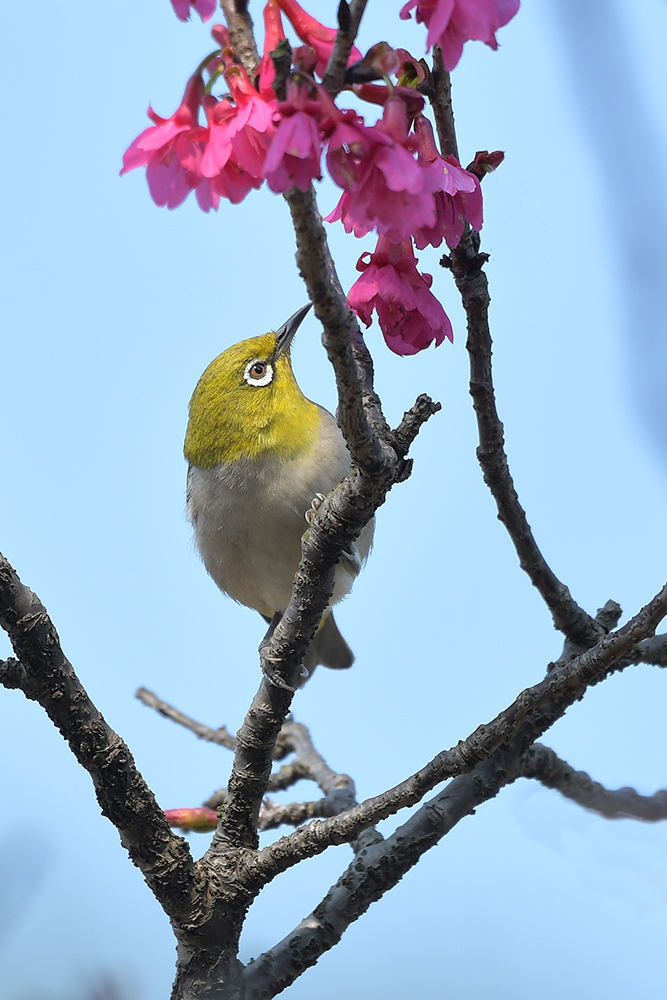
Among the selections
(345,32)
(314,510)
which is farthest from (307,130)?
(314,510)

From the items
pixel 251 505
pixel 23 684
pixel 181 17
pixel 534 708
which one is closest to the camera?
pixel 181 17

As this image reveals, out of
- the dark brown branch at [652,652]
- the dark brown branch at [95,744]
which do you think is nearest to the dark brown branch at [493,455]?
the dark brown branch at [652,652]

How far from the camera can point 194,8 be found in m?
2.07

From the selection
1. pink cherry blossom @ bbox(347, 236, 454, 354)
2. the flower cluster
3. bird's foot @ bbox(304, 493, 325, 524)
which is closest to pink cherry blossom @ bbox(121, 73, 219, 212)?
the flower cluster

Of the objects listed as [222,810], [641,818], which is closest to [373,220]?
[222,810]

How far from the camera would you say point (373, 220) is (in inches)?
82.9

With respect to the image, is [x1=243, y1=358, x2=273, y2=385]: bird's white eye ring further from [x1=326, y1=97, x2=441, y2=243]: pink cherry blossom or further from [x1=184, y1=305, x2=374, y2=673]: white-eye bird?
[x1=326, y1=97, x2=441, y2=243]: pink cherry blossom

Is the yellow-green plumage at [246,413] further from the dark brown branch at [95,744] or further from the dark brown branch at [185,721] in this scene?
the dark brown branch at [95,744]

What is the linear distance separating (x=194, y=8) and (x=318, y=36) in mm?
270

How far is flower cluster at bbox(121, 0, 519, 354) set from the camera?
1.91 m

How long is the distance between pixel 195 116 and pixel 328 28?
1.15 ft

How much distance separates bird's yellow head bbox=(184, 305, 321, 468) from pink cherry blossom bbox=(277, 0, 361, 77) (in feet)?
12.2

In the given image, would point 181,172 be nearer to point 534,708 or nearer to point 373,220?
point 373,220

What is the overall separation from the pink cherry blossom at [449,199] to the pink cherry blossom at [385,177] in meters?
0.27
